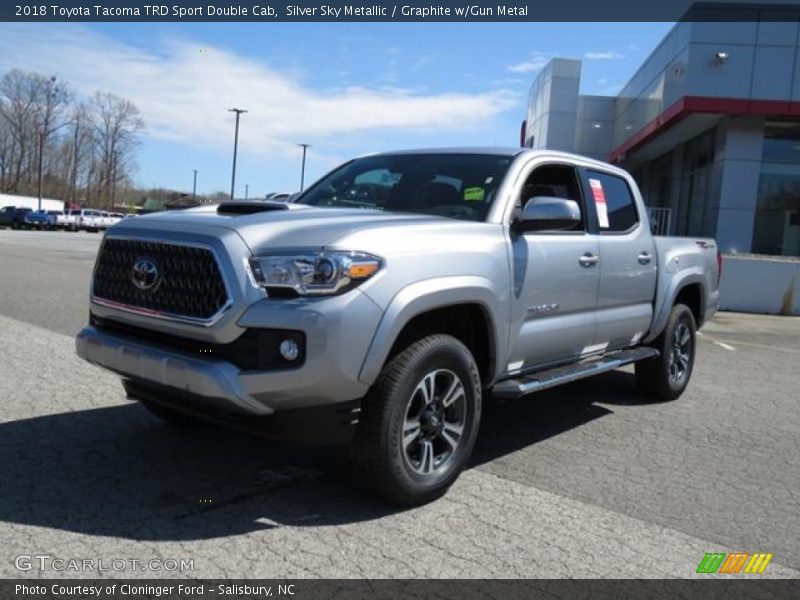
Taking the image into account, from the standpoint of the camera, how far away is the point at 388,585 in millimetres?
3010

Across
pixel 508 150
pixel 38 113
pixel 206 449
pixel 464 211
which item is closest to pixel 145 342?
pixel 206 449

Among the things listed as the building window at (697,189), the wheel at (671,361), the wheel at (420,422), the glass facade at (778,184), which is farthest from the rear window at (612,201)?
the glass facade at (778,184)

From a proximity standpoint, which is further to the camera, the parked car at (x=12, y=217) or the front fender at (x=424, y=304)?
the parked car at (x=12, y=217)

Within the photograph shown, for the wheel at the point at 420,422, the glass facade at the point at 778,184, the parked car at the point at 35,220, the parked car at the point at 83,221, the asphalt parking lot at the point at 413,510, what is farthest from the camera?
the parked car at the point at 83,221

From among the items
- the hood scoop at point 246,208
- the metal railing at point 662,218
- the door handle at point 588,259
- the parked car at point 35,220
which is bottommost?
the parked car at point 35,220

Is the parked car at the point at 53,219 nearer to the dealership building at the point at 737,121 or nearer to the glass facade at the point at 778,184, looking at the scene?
the dealership building at the point at 737,121

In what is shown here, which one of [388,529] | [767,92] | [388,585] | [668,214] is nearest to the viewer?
[388,585]

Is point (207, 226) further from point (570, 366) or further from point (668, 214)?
point (668, 214)

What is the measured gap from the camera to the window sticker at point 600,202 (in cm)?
557

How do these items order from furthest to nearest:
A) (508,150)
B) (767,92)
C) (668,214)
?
(668,214)
(767,92)
(508,150)

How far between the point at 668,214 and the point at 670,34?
595 cm

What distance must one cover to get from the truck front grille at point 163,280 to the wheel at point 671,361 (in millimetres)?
4386

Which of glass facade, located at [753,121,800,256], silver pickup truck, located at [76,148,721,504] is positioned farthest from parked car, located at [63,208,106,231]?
silver pickup truck, located at [76,148,721,504]

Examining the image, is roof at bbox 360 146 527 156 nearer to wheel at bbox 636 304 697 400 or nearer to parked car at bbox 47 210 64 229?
wheel at bbox 636 304 697 400
